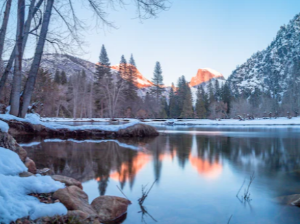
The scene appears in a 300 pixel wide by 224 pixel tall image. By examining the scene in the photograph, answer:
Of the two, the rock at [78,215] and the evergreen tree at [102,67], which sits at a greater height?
the evergreen tree at [102,67]

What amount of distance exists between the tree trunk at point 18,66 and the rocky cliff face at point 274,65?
12968 cm

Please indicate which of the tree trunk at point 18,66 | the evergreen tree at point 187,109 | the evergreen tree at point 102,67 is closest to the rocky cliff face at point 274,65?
the evergreen tree at point 187,109

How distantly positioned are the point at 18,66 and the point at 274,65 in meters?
165

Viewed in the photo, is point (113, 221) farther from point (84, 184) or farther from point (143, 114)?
point (143, 114)

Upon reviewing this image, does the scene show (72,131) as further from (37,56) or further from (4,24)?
(4,24)

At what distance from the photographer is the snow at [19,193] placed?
1.88 metres

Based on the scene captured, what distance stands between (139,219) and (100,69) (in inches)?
2076

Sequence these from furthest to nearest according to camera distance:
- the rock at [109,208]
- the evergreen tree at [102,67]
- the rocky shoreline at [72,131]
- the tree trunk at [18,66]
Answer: the evergreen tree at [102,67] → the rocky shoreline at [72,131] → the tree trunk at [18,66] → the rock at [109,208]

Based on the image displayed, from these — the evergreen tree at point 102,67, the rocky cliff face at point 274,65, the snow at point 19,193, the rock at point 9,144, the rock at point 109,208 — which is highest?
the rocky cliff face at point 274,65

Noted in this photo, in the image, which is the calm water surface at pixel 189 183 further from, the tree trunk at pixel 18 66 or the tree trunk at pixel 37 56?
the tree trunk at pixel 37 56

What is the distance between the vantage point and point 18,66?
835 cm

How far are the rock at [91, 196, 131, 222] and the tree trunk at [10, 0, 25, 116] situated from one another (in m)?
6.91

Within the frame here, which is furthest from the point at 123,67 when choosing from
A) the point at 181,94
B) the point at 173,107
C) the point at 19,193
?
the point at 19,193

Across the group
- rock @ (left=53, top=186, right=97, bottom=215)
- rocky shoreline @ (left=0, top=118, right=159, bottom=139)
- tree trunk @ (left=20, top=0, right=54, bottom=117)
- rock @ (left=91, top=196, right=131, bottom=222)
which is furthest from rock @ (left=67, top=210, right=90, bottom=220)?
rocky shoreline @ (left=0, top=118, right=159, bottom=139)
